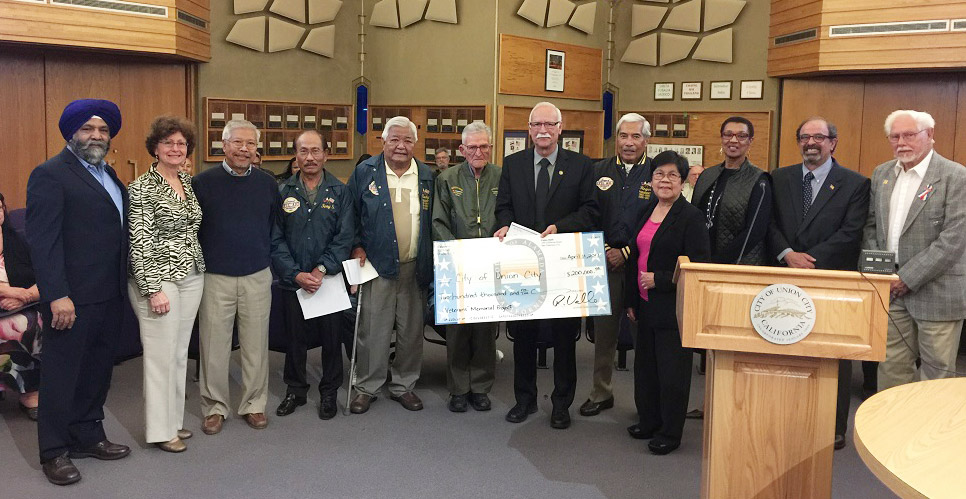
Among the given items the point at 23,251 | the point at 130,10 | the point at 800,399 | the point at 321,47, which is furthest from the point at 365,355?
the point at 321,47

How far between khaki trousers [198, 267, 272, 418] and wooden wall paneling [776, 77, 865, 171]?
6.40 m

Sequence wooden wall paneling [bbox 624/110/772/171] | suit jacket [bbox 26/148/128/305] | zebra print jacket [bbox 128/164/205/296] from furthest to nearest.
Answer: wooden wall paneling [bbox 624/110/772/171] < zebra print jacket [bbox 128/164/205/296] < suit jacket [bbox 26/148/128/305]

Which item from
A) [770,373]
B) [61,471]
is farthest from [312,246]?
[770,373]

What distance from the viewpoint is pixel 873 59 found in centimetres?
784

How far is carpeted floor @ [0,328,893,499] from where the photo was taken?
3598mm

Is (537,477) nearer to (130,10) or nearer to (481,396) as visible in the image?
(481,396)

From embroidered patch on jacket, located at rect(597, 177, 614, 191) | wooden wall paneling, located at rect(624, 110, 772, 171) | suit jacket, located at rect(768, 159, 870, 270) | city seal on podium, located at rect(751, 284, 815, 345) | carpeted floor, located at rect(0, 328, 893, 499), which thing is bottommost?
carpeted floor, located at rect(0, 328, 893, 499)

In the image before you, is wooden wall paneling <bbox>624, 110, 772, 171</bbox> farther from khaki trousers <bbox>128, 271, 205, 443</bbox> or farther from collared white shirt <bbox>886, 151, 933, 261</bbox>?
khaki trousers <bbox>128, 271, 205, 443</bbox>

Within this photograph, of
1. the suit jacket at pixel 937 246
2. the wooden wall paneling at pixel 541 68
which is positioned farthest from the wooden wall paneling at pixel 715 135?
the suit jacket at pixel 937 246

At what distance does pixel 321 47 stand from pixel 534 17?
240cm

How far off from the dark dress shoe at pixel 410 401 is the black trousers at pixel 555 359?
0.61 meters

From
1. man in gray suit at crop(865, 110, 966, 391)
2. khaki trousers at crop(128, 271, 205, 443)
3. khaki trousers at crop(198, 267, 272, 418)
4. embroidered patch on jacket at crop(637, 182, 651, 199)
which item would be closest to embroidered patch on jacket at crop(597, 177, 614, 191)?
embroidered patch on jacket at crop(637, 182, 651, 199)

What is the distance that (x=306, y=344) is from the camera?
15.3 ft

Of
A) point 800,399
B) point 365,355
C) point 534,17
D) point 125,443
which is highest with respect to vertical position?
point 534,17
